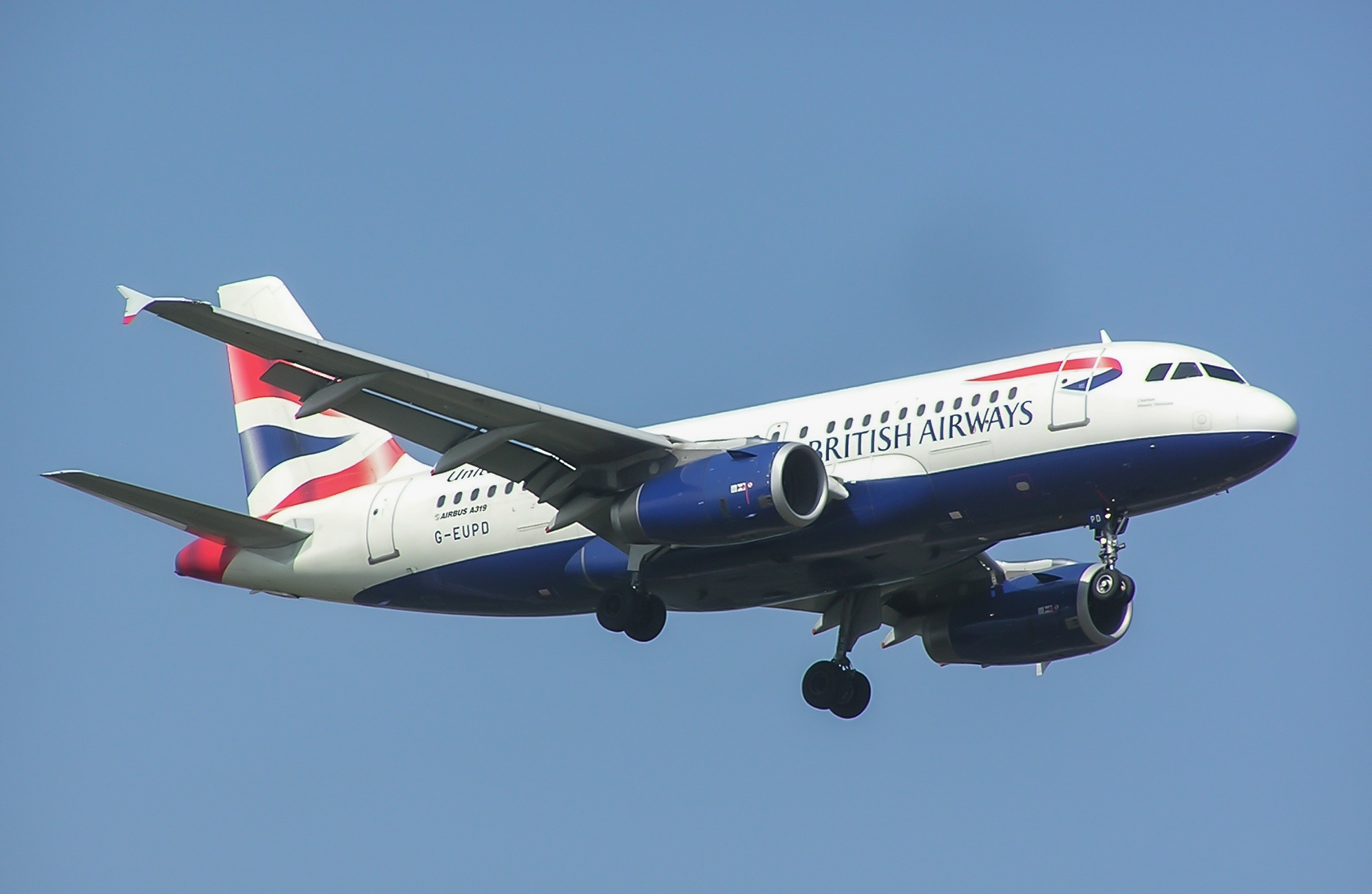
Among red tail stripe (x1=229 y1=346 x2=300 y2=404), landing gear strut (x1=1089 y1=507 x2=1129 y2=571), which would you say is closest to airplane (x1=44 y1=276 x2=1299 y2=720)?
landing gear strut (x1=1089 y1=507 x2=1129 y2=571)

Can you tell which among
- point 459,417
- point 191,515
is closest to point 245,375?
point 191,515

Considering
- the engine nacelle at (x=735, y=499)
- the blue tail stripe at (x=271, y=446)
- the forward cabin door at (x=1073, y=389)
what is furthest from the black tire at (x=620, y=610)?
the blue tail stripe at (x=271, y=446)

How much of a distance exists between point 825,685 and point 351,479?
406 inches

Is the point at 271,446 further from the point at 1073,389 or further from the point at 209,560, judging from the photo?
the point at 1073,389

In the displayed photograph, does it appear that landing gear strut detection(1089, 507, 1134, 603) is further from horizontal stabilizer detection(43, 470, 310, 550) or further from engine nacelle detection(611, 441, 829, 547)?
horizontal stabilizer detection(43, 470, 310, 550)

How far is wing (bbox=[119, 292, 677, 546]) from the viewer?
91.0 ft

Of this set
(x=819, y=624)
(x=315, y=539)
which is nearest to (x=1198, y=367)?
(x=819, y=624)

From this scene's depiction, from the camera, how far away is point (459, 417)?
3069cm

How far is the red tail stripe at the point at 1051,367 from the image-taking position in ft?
98.1

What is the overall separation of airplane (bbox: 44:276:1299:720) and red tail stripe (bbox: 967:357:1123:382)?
0.14 ft

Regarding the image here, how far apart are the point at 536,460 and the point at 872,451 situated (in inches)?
228

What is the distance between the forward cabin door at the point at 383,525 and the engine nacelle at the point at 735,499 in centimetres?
638

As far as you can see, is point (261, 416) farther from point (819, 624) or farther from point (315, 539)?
point (819, 624)

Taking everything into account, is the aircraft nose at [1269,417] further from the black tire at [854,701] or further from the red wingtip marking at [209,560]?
the red wingtip marking at [209,560]
